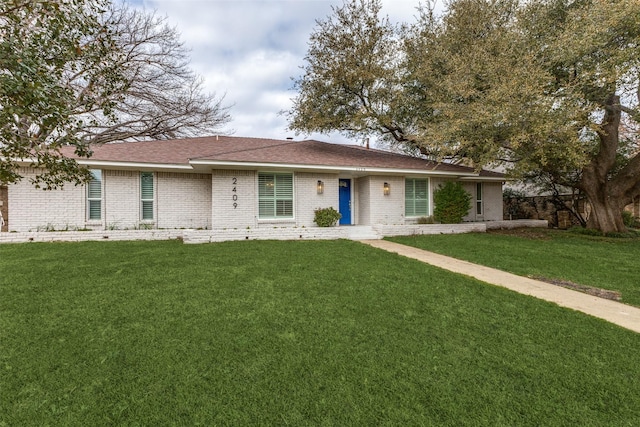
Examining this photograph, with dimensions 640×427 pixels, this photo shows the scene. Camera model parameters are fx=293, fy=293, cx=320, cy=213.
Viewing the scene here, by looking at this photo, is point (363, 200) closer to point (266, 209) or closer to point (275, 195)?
point (275, 195)

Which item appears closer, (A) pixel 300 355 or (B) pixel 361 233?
(A) pixel 300 355

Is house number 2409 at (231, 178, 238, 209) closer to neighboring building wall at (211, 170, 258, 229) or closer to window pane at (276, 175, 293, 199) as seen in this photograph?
neighboring building wall at (211, 170, 258, 229)

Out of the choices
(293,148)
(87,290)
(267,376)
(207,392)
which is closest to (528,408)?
(267,376)

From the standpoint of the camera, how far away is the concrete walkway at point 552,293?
3.99 m

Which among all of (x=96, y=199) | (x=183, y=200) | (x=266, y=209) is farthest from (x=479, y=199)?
(x=96, y=199)

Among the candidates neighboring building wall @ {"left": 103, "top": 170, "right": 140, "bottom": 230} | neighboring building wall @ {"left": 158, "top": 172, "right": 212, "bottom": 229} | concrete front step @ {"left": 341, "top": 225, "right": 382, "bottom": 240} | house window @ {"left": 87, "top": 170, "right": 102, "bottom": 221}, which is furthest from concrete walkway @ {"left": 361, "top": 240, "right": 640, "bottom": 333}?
house window @ {"left": 87, "top": 170, "right": 102, "bottom": 221}

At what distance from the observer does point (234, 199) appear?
10859 millimetres

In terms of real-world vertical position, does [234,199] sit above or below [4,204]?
above

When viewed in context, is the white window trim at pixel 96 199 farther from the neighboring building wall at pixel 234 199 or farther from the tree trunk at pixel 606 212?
the tree trunk at pixel 606 212

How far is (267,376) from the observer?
8.47ft

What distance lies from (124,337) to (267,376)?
69.9 inches

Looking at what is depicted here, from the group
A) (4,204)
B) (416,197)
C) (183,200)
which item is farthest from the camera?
(416,197)

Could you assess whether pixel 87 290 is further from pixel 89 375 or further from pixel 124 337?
Answer: pixel 89 375

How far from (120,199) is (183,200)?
2.07 metres
